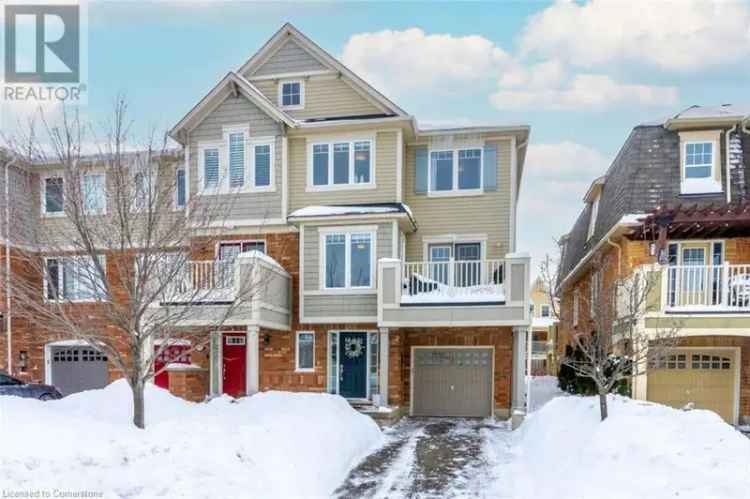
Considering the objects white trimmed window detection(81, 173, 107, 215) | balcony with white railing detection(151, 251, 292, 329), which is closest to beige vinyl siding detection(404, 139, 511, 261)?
balcony with white railing detection(151, 251, 292, 329)

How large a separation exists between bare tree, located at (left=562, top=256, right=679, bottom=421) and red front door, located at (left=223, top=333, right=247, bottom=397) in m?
8.67

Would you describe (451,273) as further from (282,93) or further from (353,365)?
(282,93)

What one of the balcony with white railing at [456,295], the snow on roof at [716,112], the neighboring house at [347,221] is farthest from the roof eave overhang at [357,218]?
the snow on roof at [716,112]

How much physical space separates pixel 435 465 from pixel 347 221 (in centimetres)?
647

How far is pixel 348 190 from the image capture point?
1291 cm

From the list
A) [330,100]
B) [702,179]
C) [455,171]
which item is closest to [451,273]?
[455,171]

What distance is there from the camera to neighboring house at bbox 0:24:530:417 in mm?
12242

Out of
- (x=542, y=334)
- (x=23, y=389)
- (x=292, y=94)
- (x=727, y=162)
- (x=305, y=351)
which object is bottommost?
(x=542, y=334)

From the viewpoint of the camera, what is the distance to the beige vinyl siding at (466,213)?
12914 mm

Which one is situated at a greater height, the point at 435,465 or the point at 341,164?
the point at 341,164

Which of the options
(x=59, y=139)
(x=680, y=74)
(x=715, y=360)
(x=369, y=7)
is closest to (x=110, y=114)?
(x=59, y=139)

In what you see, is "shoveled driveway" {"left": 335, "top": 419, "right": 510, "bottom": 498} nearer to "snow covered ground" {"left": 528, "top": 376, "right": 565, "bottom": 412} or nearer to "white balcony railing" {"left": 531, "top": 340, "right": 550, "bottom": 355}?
"snow covered ground" {"left": 528, "top": 376, "right": 565, "bottom": 412}

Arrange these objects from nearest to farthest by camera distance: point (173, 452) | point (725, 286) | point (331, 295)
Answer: point (173, 452) < point (725, 286) < point (331, 295)

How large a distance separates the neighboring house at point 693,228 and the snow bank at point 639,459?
4.37m
